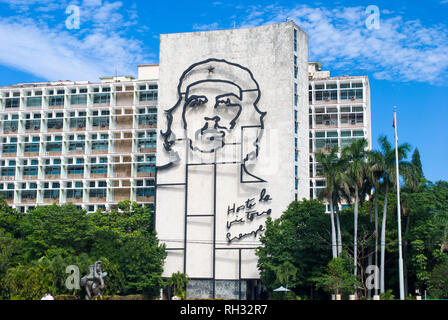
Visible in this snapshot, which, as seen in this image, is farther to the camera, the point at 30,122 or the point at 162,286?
the point at 30,122

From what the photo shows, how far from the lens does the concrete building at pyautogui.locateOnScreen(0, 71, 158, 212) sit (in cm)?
9250

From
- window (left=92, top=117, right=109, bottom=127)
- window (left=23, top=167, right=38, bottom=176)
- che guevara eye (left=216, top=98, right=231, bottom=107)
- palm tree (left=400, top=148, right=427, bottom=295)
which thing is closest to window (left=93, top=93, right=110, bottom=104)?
window (left=92, top=117, right=109, bottom=127)

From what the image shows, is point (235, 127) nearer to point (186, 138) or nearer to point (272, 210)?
point (186, 138)

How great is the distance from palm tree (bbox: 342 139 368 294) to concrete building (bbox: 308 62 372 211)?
30406 mm

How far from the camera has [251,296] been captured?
76062mm

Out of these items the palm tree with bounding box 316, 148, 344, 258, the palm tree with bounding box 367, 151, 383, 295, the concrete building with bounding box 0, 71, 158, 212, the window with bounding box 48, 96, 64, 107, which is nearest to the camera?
the palm tree with bounding box 367, 151, 383, 295

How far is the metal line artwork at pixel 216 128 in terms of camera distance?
2918 inches

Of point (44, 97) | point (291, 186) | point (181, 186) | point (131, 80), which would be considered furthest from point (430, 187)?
point (44, 97)

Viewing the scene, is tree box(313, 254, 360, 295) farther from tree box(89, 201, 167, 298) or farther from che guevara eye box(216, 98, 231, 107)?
che guevara eye box(216, 98, 231, 107)

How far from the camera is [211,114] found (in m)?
78.2

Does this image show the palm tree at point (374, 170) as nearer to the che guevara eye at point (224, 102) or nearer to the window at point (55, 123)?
A: the che guevara eye at point (224, 102)

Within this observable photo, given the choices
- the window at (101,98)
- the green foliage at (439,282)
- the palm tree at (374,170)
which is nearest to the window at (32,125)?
the window at (101,98)
